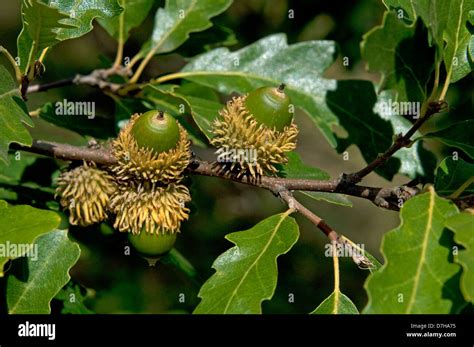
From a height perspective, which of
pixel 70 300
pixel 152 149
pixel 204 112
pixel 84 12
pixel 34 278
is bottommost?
A: pixel 70 300

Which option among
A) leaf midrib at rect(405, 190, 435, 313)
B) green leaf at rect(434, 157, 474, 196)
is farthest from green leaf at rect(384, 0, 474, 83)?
leaf midrib at rect(405, 190, 435, 313)

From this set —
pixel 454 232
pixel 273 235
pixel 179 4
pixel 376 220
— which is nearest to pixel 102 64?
pixel 179 4

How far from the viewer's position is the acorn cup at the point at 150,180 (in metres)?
1.84

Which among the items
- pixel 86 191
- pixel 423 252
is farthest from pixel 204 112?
pixel 423 252

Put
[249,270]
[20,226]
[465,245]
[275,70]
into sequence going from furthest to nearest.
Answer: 1. [275,70]
2. [249,270]
3. [20,226]
4. [465,245]

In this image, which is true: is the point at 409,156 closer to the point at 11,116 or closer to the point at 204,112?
the point at 204,112

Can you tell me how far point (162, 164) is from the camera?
186 cm

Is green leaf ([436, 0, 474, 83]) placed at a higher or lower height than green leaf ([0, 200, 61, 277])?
higher

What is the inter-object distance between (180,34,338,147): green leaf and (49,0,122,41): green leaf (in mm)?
508

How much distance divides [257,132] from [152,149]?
0.28 meters

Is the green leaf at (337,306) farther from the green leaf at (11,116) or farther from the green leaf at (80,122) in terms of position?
the green leaf at (80,122)

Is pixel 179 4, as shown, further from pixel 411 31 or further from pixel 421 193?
pixel 421 193

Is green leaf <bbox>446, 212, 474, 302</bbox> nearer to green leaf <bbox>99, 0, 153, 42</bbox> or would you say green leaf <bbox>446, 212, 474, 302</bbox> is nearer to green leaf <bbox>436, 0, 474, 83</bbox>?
green leaf <bbox>436, 0, 474, 83</bbox>

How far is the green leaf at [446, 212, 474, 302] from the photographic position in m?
1.40
